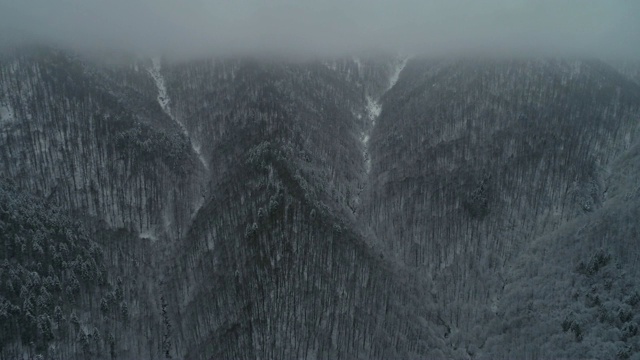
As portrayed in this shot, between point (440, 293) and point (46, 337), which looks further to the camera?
point (440, 293)

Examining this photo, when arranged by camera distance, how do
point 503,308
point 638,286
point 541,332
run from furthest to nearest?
point 503,308
point 541,332
point 638,286

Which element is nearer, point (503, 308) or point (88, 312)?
point (88, 312)

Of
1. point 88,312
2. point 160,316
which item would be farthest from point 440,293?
point 88,312

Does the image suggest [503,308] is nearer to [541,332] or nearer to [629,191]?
[541,332]

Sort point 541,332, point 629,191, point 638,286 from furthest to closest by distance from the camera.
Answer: point 629,191, point 541,332, point 638,286

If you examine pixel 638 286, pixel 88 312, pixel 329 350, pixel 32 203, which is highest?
pixel 32 203

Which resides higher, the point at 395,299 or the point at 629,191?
the point at 629,191

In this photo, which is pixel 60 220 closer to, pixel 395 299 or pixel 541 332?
pixel 395 299

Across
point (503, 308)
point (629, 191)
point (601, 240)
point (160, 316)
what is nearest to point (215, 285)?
point (160, 316)

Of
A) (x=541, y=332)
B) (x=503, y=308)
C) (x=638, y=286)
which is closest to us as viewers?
(x=638, y=286)
